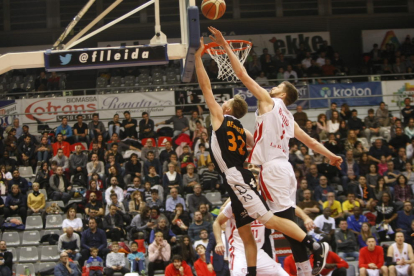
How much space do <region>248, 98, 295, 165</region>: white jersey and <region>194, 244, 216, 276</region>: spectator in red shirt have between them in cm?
696

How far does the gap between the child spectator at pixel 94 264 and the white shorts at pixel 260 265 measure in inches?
258

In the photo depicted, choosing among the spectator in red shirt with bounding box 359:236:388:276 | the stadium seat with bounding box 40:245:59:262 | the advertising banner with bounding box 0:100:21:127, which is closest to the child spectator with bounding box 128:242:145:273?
the stadium seat with bounding box 40:245:59:262

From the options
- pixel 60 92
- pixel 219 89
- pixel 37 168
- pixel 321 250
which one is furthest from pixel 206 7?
pixel 60 92

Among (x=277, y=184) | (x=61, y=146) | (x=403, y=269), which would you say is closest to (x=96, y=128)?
(x=61, y=146)

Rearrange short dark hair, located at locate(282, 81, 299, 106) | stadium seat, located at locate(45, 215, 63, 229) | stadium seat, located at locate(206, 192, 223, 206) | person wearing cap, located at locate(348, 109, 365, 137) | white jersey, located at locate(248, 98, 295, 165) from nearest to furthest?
white jersey, located at locate(248, 98, 295, 165) → short dark hair, located at locate(282, 81, 299, 106) → stadium seat, located at locate(45, 215, 63, 229) → stadium seat, located at locate(206, 192, 223, 206) → person wearing cap, located at locate(348, 109, 365, 137)

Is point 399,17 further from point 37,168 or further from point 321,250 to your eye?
point 321,250

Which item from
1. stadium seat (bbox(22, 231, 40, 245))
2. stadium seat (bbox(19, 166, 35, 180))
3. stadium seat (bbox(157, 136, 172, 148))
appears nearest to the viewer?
stadium seat (bbox(22, 231, 40, 245))

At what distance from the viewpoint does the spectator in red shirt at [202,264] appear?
13.0 meters

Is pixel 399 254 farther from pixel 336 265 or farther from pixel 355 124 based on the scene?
pixel 355 124

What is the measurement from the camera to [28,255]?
1475cm

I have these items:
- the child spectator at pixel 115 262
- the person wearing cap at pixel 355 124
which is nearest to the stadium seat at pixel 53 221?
the child spectator at pixel 115 262

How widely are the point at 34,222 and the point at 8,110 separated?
6.45m

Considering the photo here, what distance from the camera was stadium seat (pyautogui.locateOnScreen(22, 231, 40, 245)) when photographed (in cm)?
1517

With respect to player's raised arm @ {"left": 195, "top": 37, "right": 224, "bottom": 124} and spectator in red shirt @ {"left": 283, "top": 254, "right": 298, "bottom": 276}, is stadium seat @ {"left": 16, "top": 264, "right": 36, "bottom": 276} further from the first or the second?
player's raised arm @ {"left": 195, "top": 37, "right": 224, "bottom": 124}
